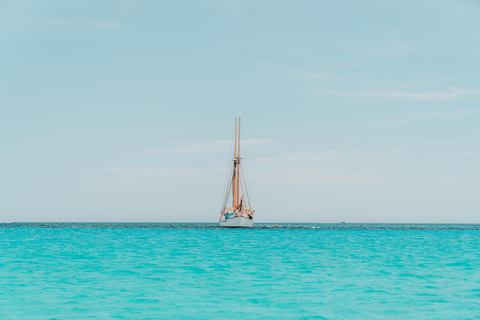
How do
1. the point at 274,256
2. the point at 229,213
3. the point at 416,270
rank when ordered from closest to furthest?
the point at 416,270, the point at 274,256, the point at 229,213

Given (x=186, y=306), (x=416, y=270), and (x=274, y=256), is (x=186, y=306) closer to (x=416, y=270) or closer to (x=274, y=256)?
(x=416, y=270)

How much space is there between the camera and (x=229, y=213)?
12306 centimetres

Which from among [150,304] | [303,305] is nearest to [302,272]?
[303,305]

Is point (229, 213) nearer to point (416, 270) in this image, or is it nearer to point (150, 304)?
point (416, 270)

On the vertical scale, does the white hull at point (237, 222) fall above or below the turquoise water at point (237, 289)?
above

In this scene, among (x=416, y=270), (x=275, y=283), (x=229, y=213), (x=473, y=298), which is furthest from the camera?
(x=229, y=213)

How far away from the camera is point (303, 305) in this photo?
20078 mm

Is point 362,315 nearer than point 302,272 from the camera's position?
Yes

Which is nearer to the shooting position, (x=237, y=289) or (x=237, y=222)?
(x=237, y=289)

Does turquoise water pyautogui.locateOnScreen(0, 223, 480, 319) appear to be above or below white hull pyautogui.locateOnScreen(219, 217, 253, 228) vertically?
below

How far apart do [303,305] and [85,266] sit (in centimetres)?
1804

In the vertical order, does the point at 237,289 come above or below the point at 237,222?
below

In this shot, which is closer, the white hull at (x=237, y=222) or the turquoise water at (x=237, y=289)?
the turquoise water at (x=237, y=289)

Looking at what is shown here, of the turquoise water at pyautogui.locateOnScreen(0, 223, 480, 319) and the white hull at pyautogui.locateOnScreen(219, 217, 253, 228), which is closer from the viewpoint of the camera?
the turquoise water at pyautogui.locateOnScreen(0, 223, 480, 319)
